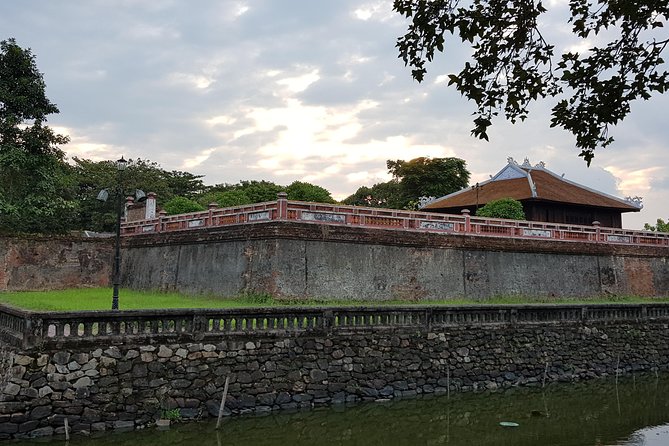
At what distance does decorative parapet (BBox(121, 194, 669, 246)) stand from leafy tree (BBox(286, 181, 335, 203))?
34.3 feet

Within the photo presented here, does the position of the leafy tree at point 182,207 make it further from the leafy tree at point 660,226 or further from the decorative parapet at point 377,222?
the leafy tree at point 660,226

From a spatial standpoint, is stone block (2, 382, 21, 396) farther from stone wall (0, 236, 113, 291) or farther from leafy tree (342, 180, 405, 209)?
leafy tree (342, 180, 405, 209)

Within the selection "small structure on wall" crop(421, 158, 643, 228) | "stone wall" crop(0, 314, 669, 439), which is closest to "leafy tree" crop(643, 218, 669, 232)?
"small structure on wall" crop(421, 158, 643, 228)

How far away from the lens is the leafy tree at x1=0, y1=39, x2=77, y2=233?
2127cm

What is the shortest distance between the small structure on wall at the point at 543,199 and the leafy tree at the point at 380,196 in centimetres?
961

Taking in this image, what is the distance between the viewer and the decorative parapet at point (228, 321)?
956cm

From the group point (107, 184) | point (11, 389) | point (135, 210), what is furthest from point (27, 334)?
point (107, 184)

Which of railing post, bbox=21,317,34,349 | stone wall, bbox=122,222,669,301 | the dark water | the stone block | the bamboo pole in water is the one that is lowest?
the dark water

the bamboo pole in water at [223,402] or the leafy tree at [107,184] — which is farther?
the leafy tree at [107,184]

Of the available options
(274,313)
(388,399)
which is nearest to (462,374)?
(388,399)

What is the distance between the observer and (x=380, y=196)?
150ft

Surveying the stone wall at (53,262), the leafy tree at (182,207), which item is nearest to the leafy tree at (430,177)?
the leafy tree at (182,207)

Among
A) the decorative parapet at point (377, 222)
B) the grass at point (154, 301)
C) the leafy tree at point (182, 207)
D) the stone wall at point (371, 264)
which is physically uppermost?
the leafy tree at point (182, 207)

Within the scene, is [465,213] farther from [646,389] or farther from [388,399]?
[388,399]
